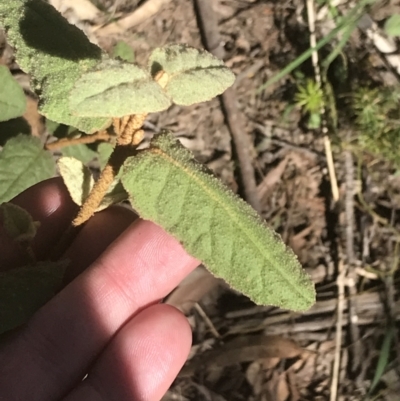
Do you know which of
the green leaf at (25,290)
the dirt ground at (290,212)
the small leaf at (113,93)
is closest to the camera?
the small leaf at (113,93)

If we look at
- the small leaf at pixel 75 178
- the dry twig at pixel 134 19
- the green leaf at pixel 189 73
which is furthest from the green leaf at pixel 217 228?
the dry twig at pixel 134 19

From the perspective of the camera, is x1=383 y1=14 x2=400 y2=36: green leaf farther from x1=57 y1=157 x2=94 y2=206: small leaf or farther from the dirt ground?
x1=57 y1=157 x2=94 y2=206: small leaf

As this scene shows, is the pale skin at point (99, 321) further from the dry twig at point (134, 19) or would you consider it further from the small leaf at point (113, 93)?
the dry twig at point (134, 19)

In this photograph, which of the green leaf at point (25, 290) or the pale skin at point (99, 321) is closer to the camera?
the green leaf at point (25, 290)

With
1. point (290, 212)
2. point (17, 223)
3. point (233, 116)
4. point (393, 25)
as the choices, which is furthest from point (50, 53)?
point (393, 25)

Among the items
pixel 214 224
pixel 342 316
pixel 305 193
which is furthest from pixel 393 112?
pixel 214 224

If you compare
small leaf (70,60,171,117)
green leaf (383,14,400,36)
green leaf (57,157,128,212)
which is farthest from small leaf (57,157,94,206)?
green leaf (383,14,400,36)
